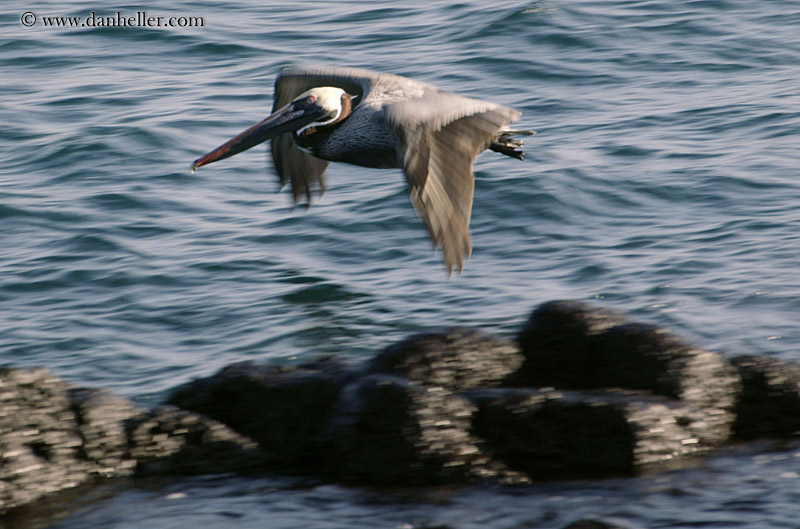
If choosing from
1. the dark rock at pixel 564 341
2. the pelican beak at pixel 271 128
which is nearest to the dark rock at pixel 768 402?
the dark rock at pixel 564 341

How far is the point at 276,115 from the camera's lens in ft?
26.0

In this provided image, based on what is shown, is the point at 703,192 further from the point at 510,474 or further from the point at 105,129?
the point at 105,129

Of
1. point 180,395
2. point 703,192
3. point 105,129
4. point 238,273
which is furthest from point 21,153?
point 703,192

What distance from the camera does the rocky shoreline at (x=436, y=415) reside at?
5.35 meters

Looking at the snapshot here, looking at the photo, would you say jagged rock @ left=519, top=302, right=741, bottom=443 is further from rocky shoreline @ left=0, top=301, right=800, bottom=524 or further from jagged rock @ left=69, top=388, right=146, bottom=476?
jagged rock @ left=69, top=388, right=146, bottom=476

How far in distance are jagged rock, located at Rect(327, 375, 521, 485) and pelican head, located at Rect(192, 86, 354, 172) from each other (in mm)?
2903

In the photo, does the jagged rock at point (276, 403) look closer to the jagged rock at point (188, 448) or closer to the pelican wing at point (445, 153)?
the jagged rock at point (188, 448)

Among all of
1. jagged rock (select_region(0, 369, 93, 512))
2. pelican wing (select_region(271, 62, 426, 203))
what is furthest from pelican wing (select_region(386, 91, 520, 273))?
jagged rock (select_region(0, 369, 93, 512))

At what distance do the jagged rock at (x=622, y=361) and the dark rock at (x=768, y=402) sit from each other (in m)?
0.07

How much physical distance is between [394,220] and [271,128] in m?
1.98

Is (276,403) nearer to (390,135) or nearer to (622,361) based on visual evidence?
(622,361)

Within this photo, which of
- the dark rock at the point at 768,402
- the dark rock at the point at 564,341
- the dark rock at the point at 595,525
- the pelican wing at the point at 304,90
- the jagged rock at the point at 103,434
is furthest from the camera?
the pelican wing at the point at 304,90

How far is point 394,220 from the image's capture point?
9.53m

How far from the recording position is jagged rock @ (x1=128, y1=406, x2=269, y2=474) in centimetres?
562
